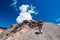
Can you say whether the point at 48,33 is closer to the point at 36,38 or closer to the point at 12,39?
the point at 36,38

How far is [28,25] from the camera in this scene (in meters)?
58.0

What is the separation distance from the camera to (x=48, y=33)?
153 feet

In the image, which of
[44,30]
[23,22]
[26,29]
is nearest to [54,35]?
[44,30]

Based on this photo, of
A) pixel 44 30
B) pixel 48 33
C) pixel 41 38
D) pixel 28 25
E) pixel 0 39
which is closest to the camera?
pixel 41 38

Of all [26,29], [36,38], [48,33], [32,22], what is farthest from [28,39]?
[32,22]

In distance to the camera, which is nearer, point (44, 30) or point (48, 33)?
point (48, 33)

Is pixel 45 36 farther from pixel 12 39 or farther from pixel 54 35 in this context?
pixel 12 39

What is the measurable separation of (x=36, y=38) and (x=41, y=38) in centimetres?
140

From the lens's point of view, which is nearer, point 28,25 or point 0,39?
point 0,39

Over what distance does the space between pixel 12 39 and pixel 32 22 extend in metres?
13.4

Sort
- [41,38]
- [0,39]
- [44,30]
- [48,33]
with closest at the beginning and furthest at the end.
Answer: [41,38], [48,33], [44,30], [0,39]

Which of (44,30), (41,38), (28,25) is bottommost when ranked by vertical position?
(41,38)

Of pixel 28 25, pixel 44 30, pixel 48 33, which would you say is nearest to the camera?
pixel 48 33

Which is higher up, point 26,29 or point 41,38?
point 26,29
